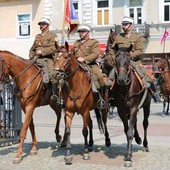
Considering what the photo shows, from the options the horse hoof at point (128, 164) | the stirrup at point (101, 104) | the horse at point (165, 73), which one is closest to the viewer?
the horse hoof at point (128, 164)

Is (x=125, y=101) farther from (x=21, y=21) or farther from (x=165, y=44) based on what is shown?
(x=21, y=21)

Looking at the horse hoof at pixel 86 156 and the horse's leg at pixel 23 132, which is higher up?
the horse's leg at pixel 23 132

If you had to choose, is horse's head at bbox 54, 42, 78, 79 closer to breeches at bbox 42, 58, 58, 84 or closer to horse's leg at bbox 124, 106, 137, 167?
breeches at bbox 42, 58, 58, 84

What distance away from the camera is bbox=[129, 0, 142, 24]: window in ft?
118

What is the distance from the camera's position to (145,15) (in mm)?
35594

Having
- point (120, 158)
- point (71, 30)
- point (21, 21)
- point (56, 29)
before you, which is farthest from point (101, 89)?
point (21, 21)

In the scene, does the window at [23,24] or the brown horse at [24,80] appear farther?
the window at [23,24]

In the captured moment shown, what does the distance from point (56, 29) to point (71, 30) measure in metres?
13.1

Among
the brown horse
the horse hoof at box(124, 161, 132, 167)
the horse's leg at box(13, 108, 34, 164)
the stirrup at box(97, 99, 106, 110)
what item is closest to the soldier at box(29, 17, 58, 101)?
the brown horse

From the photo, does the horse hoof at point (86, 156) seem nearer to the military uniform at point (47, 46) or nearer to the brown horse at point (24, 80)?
the brown horse at point (24, 80)

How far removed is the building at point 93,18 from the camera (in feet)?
115

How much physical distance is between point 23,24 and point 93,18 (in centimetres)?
706

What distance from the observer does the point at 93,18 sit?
3719 cm

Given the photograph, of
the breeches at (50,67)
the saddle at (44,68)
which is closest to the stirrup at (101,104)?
the breeches at (50,67)
